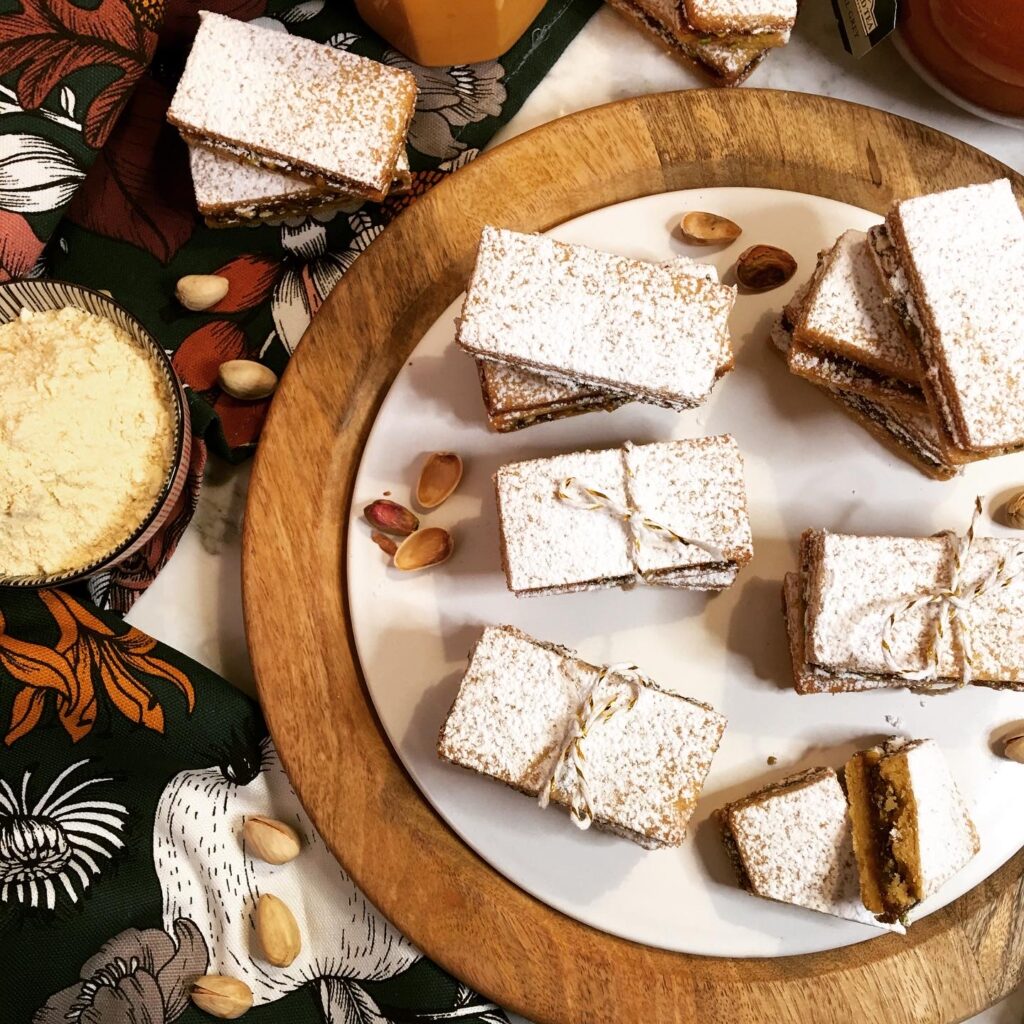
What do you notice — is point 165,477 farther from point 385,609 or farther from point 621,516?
point 621,516

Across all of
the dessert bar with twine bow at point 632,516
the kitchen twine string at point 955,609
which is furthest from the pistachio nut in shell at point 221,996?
the kitchen twine string at point 955,609

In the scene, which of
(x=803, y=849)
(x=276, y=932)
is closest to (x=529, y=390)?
(x=803, y=849)

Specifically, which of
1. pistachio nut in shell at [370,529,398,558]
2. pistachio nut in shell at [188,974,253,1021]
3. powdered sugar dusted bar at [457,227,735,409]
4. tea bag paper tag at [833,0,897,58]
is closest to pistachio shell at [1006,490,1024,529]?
powdered sugar dusted bar at [457,227,735,409]

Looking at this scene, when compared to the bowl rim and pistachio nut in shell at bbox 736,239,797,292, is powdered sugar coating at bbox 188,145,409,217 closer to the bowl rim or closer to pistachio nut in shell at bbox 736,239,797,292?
the bowl rim

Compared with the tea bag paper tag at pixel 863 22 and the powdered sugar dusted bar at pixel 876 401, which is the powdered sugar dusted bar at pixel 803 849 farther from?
the tea bag paper tag at pixel 863 22

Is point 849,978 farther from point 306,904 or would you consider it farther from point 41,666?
point 41,666

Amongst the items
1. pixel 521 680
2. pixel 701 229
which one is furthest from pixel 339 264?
pixel 521 680
